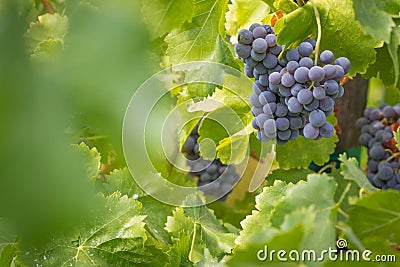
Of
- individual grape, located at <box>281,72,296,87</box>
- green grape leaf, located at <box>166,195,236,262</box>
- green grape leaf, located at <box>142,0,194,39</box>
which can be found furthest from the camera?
green grape leaf, located at <box>166,195,236,262</box>

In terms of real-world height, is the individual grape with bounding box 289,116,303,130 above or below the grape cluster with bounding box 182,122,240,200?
above

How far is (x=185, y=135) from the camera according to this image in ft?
3.26

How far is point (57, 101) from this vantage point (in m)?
0.26

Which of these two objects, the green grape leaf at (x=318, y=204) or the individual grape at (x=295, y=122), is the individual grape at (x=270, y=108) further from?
the green grape leaf at (x=318, y=204)

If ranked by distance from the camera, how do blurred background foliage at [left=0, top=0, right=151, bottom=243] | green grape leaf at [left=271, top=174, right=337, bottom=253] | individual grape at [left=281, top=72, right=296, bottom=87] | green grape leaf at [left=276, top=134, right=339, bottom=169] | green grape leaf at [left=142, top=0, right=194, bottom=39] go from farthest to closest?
green grape leaf at [left=276, top=134, right=339, bottom=169] → individual grape at [left=281, top=72, right=296, bottom=87] → green grape leaf at [left=142, top=0, right=194, bottom=39] → green grape leaf at [left=271, top=174, right=337, bottom=253] → blurred background foliage at [left=0, top=0, right=151, bottom=243]

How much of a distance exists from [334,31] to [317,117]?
0.48ft

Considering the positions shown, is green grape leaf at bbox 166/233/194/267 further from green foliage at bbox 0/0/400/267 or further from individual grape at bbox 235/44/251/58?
individual grape at bbox 235/44/251/58

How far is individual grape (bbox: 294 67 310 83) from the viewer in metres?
0.76

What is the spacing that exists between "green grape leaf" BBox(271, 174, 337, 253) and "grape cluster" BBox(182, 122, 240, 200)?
627mm

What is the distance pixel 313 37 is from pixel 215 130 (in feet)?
0.78

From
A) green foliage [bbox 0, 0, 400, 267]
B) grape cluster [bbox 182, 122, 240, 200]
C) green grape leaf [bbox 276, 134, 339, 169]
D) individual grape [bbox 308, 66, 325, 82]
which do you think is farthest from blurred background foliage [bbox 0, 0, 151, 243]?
grape cluster [bbox 182, 122, 240, 200]

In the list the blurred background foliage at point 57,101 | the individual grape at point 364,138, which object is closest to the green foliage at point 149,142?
the blurred background foliage at point 57,101

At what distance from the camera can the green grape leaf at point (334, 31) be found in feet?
2.57

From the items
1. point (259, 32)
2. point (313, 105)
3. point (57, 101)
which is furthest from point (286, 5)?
point (57, 101)
